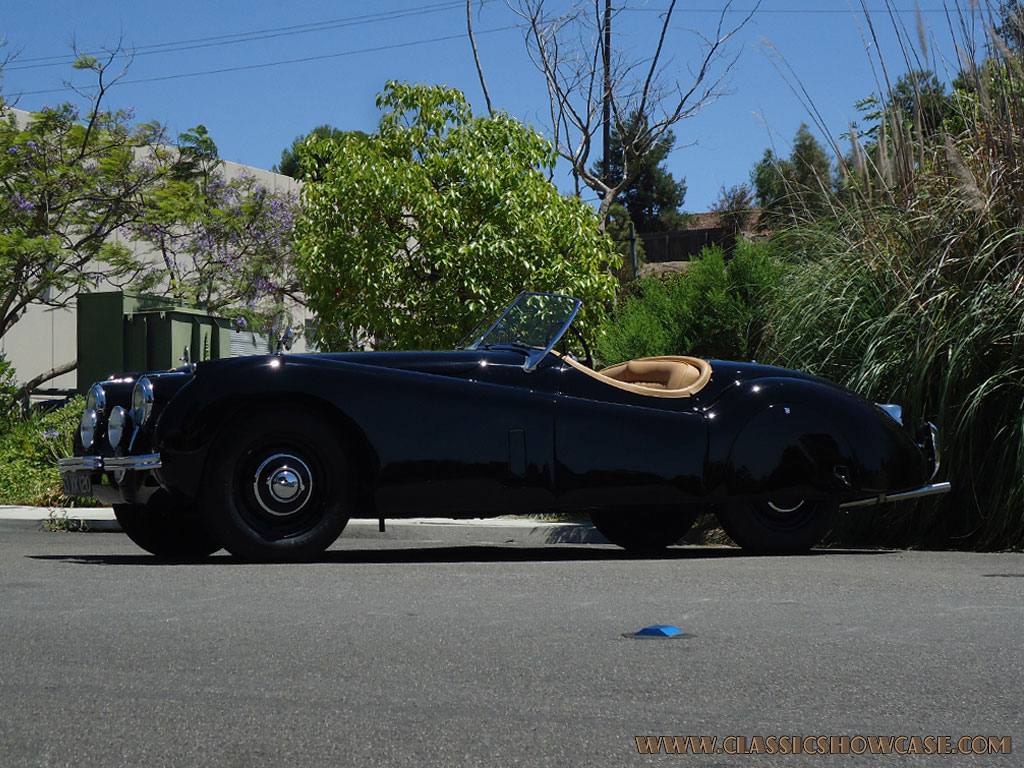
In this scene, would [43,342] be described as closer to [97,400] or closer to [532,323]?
[97,400]

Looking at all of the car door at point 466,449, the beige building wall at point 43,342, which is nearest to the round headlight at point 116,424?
the car door at point 466,449

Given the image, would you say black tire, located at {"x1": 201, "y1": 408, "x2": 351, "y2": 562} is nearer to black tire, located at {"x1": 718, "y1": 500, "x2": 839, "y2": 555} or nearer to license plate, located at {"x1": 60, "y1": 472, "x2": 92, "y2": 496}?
license plate, located at {"x1": 60, "y1": 472, "x2": 92, "y2": 496}

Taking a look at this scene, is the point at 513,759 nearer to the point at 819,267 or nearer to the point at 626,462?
the point at 626,462

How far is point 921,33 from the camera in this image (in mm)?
9953

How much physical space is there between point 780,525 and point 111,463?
148 inches

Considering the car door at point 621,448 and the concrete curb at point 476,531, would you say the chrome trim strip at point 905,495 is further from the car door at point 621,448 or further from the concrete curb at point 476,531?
the concrete curb at point 476,531

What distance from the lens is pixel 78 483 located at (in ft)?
23.2

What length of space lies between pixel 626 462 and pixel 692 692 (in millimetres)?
3267

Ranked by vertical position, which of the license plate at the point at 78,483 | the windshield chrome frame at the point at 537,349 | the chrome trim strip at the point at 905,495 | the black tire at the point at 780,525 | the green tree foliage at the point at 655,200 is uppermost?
the green tree foliage at the point at 655,200

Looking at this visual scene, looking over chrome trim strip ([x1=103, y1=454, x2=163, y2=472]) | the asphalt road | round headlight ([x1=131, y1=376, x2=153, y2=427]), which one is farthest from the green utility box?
the asphalt road

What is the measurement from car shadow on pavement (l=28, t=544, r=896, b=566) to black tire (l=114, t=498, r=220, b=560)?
11cm

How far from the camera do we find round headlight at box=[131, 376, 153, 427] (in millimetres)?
6809

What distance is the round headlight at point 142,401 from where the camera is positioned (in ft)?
22.3

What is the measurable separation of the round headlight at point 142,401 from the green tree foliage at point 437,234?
7.61 meters
